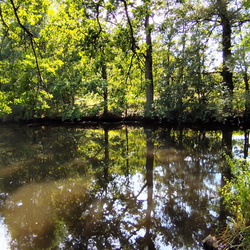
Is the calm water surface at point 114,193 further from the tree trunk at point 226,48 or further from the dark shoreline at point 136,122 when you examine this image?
the dark shoreline at point 136,122

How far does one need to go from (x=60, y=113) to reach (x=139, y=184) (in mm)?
12696

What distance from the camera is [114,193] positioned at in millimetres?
5641

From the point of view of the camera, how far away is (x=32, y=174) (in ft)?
23.4

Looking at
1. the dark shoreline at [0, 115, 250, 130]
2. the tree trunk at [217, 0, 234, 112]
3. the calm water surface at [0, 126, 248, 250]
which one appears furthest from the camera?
the dark shoreline at [0, 115, 250, 130]

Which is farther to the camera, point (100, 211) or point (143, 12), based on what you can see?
point (100, 211)

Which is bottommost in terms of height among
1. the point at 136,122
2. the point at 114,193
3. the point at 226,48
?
the point at 114,193

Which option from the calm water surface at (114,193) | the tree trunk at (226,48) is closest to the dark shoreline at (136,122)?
the tree trunk at (226,48)

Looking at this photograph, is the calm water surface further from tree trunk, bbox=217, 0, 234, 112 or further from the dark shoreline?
the dark shoreline

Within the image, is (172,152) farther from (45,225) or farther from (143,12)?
(143,12)

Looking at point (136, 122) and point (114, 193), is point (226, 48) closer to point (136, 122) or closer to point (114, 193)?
point (136, 122)

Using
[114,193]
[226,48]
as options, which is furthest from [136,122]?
[114,193]

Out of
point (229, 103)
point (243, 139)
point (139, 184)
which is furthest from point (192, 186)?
point (229, 103)

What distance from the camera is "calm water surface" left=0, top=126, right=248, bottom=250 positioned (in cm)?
399

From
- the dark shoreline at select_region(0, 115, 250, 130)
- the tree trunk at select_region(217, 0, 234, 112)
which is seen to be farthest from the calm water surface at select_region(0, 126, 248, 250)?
the dark shoreline at select_region(0, 115, 250, 130)
